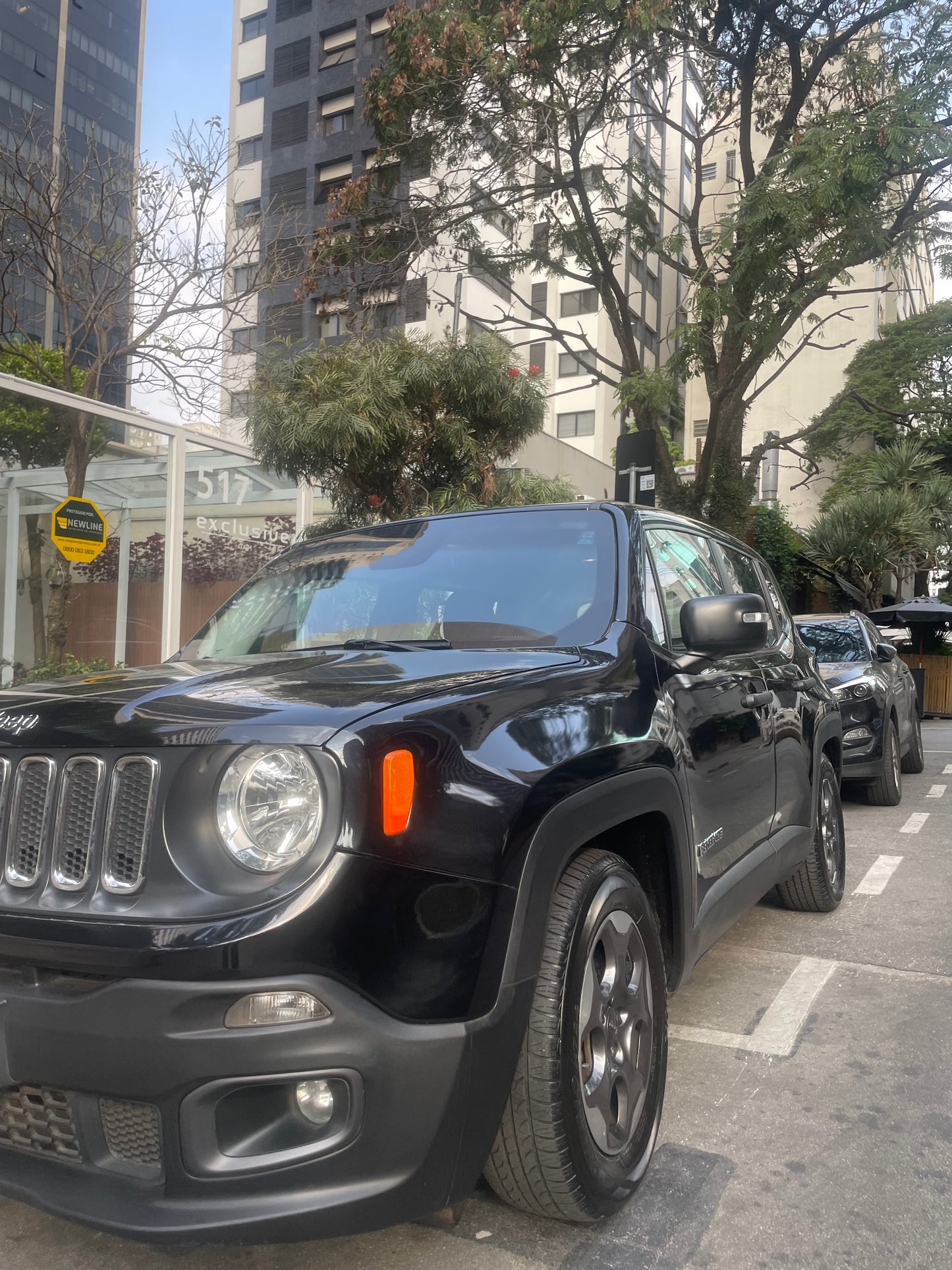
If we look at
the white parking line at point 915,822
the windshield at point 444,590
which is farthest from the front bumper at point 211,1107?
the white parking line at point 915,822

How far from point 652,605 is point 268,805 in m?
1.59

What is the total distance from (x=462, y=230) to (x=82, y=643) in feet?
26.1

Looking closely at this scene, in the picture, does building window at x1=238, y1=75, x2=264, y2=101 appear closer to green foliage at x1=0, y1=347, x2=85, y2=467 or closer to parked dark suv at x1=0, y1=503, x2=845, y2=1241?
green foliage at x1=0, y1=347, x2=85, y2=467

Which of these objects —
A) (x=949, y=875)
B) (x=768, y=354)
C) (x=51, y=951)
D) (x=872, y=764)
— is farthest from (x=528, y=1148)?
(x=768, y=354)

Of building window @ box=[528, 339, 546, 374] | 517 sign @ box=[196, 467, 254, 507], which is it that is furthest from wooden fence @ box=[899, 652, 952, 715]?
building window @ box=[528, 339, 546, 374]

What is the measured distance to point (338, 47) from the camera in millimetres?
37719

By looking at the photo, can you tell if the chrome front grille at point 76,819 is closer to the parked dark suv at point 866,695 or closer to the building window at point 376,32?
the parked dark suv at point 866,695

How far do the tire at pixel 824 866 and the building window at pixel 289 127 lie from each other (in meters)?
37.6

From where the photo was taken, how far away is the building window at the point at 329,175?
36812 millimetres

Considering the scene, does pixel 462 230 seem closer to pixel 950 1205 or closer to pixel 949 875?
pixel 949 875

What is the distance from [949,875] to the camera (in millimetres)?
6262

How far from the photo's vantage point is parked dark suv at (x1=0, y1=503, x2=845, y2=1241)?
1844 mm

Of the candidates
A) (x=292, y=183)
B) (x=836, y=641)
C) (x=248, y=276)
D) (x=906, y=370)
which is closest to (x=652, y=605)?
(x=836, y=641)

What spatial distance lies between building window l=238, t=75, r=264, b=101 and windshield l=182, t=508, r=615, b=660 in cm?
4130
